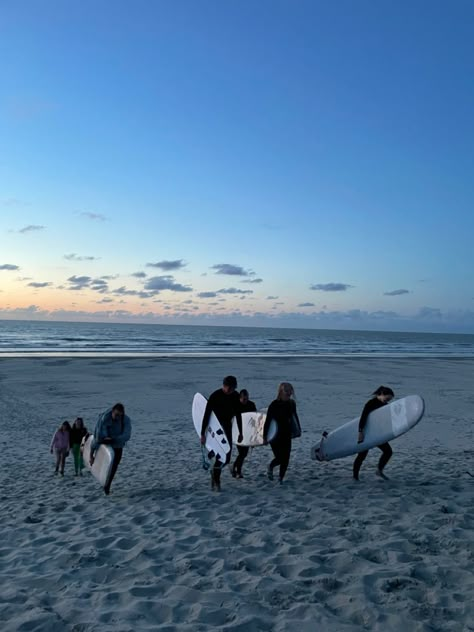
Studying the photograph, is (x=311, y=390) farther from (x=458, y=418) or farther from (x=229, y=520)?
(x=229, y=520)

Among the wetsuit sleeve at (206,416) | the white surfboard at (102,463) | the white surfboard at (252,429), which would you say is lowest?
the white surfboard at (102,463)

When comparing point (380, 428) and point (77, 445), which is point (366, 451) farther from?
point (77, 445)

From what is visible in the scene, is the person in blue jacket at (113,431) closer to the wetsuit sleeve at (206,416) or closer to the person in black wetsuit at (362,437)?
the wetsuit sleeve at (206,416)

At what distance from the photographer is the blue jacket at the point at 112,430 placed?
7.44m

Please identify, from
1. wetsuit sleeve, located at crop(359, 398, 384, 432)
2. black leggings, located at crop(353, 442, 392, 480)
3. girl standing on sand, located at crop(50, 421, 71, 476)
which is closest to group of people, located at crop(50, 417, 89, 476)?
girl standing on sand, located at crop(50, 421, 71, 476)

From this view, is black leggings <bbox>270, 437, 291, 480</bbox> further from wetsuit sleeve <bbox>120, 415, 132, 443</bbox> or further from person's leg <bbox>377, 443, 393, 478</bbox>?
wetsuit sleeve <bbox>120, 415, 132, 443</bbox>

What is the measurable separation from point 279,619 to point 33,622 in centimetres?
194

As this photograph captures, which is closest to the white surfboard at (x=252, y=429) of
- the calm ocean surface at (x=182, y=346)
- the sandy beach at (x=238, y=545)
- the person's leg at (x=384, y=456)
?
the sandy beach at (x=238, y=545)

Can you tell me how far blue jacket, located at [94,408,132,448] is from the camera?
7.44 m

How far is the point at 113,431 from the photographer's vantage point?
7500 millimetres

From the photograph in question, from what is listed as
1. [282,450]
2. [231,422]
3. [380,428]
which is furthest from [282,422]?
[380,428]

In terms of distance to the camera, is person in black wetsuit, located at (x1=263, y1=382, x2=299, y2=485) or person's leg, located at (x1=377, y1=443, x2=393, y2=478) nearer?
person in black wetsuit, located at (x1=263, y1=382, x2=299, y2=485)

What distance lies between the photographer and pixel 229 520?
5.97 metres

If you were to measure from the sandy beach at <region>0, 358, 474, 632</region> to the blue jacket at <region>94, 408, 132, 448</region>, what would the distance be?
80 centimetres
